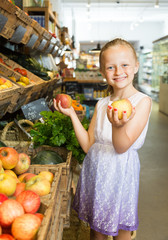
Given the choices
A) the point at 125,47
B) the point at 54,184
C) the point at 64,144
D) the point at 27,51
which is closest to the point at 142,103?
the point at 125,47

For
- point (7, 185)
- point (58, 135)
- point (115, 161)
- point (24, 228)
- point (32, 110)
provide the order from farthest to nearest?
point (32, 110) < point (58, 135) < point (115, 161) < point (7, 185) < point (24, 228)

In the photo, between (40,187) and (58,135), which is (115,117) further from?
(58,135)

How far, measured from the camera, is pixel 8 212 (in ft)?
3.46

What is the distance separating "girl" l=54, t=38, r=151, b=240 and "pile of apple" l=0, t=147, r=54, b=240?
0.98 feet

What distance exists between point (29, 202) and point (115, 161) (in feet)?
2.03

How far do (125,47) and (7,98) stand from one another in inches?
38.7

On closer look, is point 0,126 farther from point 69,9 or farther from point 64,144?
point 69,9

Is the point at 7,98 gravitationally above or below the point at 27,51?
below

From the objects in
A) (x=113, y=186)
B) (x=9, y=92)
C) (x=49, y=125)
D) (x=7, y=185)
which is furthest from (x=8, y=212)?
(x=49, y=125)

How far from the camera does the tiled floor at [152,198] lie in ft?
8.21

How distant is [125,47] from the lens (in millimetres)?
1562

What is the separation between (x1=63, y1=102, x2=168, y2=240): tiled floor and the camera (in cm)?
250

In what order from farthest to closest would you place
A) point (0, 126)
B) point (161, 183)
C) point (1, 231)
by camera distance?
1. point (161, 183)
2. point (0, 126)
3. point (1, 231)

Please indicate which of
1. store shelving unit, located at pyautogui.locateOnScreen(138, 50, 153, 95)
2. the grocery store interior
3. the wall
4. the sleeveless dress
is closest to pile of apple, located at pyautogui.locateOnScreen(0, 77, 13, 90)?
the grocery store interior
